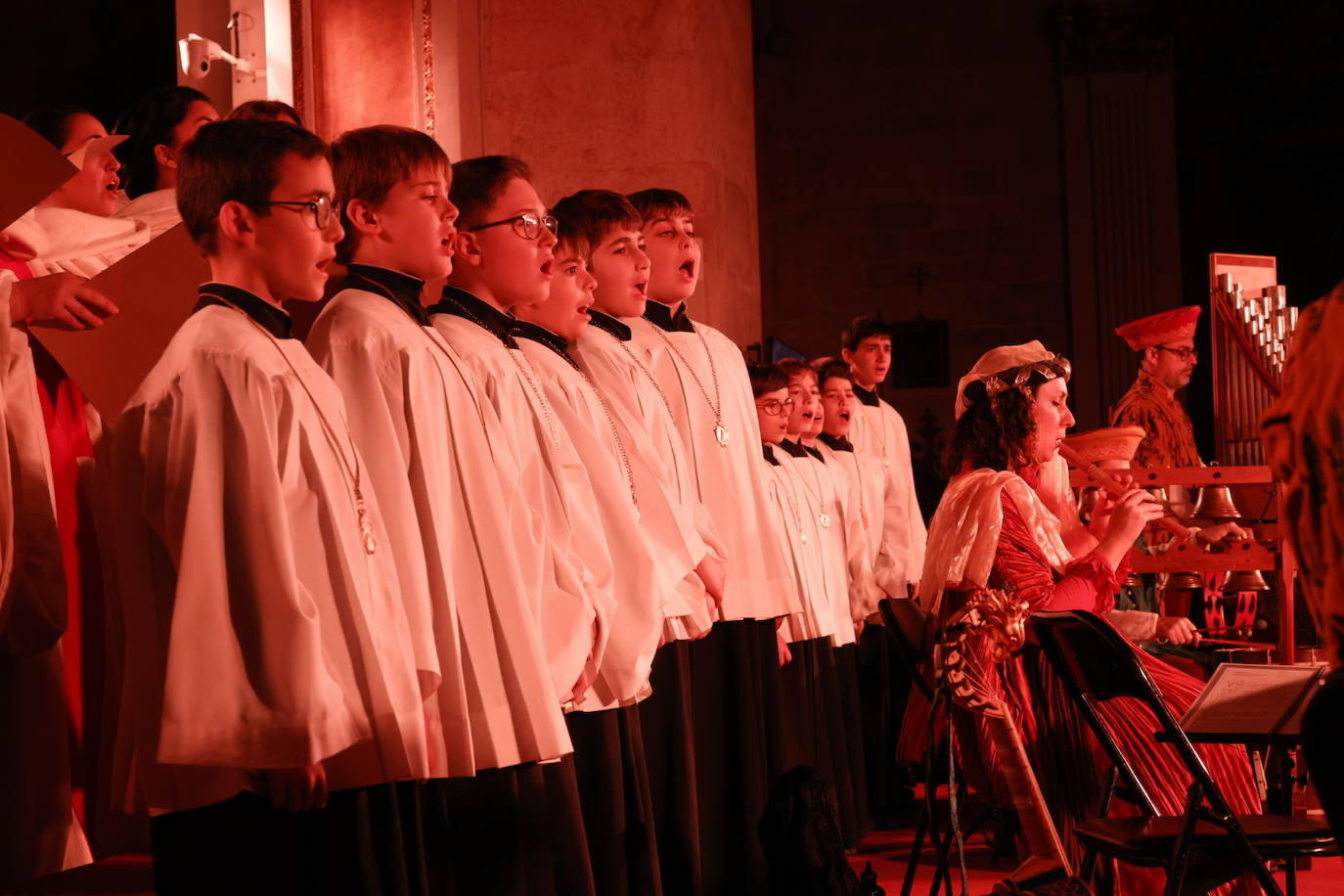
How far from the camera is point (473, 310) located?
12.2ft

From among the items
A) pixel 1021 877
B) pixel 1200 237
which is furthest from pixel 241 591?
pixel 1200 237

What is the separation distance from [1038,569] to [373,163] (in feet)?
8.52

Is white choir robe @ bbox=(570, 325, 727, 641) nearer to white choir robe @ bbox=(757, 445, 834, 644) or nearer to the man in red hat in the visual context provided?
white choir robe @ bbox=(757, 445, 834, 644)

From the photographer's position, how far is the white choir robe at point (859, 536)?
7578mm

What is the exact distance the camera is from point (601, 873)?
152 inches

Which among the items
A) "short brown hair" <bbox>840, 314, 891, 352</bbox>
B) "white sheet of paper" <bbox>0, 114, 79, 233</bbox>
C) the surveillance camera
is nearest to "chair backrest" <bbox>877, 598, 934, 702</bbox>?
"white sheet of paper" <bbox>0, 114, 79, 233</bbox>

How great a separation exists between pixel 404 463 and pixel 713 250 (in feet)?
18.6

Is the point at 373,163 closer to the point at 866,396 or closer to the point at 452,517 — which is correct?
the point at 452,517

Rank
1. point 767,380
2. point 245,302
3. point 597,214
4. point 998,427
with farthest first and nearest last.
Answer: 1. point 767,380
2. point 998,427
3. point 597,214
4. point 245,302

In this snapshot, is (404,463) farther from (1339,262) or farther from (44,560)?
(1339,262)

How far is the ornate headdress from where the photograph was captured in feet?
17.7

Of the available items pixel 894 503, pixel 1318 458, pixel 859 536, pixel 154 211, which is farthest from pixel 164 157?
pixel 894 503

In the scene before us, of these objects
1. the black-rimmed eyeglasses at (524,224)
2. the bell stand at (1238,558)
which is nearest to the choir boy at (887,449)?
the bell stand at (1238,558)

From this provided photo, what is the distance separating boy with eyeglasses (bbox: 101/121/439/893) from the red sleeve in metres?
2.62
